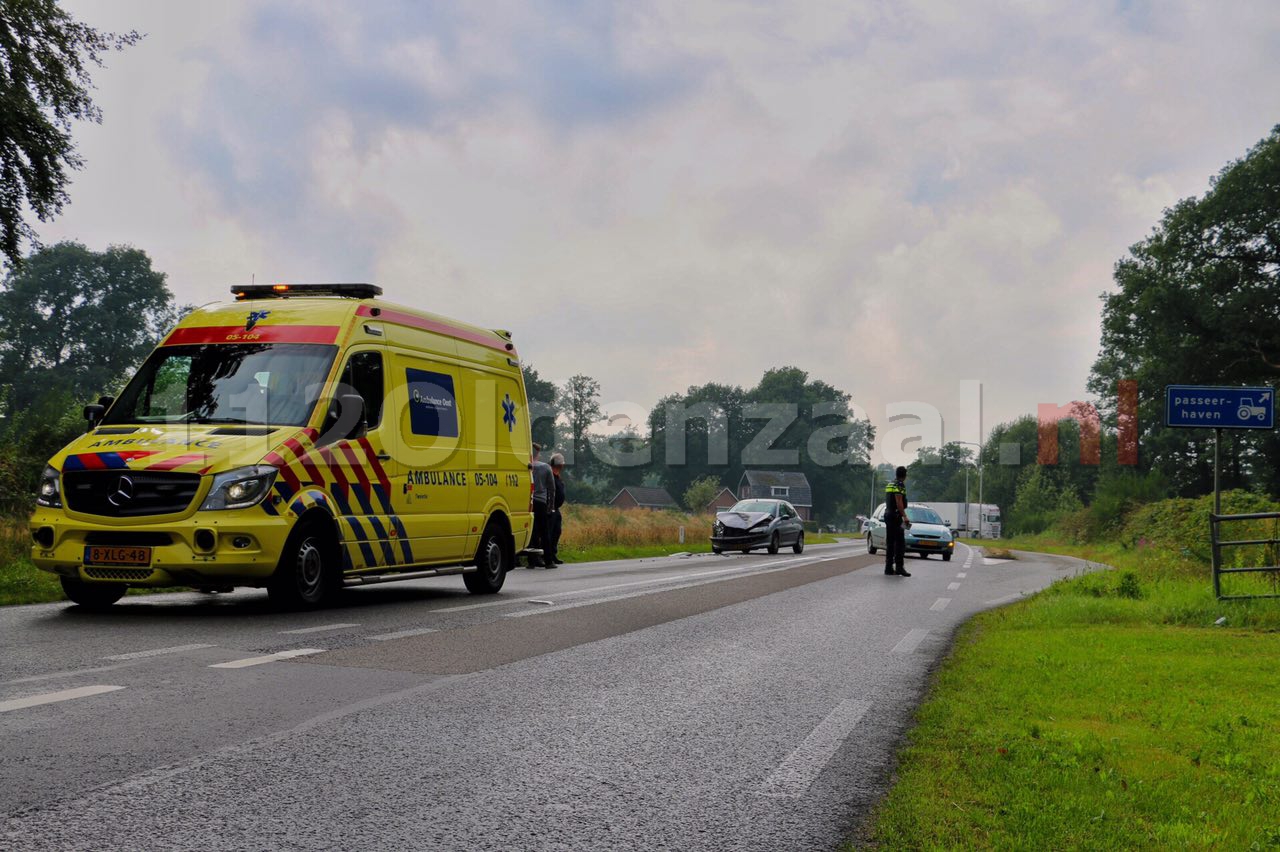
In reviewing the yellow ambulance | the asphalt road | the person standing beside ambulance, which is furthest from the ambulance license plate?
the person standing beside ambulance

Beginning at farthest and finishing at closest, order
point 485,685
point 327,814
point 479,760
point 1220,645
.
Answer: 1. point 1220,645
2. point 485,685
3. point 479,760
4. point 327,814

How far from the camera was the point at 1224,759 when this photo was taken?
5160 millimetres

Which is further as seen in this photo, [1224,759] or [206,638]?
[206,638]

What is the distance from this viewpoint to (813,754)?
5.06 m

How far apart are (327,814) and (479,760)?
0.97 meters

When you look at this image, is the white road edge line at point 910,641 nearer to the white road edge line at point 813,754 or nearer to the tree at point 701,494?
the white road edge line at point 813,754

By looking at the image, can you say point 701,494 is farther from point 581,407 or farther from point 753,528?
point 753,528

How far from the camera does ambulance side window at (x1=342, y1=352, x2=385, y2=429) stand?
10.4 meters

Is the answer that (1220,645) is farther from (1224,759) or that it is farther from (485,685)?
(485,685)

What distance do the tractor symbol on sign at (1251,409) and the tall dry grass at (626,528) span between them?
50.3 feet

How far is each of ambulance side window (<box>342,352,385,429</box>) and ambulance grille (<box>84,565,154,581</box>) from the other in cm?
246

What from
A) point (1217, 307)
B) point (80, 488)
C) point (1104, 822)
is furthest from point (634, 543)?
point (1217, 307)

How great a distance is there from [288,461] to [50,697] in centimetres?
406

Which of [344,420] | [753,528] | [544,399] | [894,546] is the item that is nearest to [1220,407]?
[894,546]
